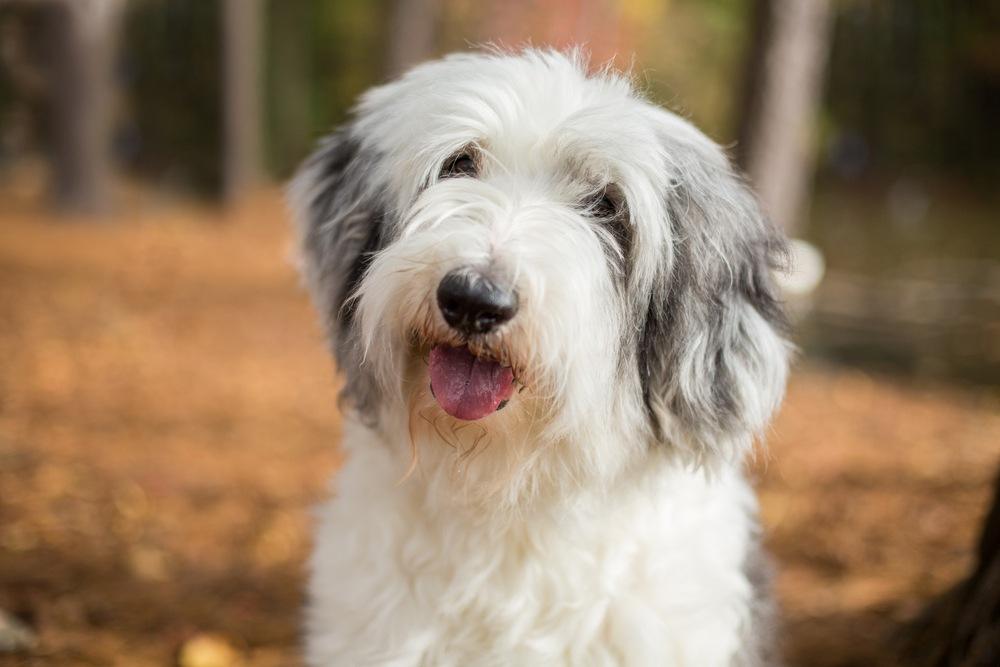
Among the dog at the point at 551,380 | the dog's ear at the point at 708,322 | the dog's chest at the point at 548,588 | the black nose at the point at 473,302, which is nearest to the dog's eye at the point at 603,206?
the dog at the point at 551,380

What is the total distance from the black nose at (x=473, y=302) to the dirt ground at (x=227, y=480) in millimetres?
817

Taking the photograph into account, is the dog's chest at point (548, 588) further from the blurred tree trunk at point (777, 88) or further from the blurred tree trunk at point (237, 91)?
the blurred tree trunk at point (237, 91)

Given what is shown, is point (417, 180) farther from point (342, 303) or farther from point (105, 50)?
point (105, 50)

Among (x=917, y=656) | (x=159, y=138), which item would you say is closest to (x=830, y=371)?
(x=917, y=656)

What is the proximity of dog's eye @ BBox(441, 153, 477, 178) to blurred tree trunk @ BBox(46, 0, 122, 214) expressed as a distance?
9012mm

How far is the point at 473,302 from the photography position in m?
1.79

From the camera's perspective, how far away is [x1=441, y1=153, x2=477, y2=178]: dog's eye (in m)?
2.13

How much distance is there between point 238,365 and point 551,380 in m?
4.73

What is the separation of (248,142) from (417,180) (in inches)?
450

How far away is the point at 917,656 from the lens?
2803 mm

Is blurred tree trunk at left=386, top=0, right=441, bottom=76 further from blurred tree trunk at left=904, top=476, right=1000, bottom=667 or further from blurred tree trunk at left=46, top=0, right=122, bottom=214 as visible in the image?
blurred tree trunk at left=904, top=476, right=1000, bottom=667

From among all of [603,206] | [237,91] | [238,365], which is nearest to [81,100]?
[237,91]

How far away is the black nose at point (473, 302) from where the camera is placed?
5.86 feet

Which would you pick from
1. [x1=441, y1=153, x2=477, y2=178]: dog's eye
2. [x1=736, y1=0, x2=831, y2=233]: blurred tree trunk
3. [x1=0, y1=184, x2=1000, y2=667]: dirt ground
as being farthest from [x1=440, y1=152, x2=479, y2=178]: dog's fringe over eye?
[x1=736, y1=0, x2=831, y2=233]: blurred tree trunk
